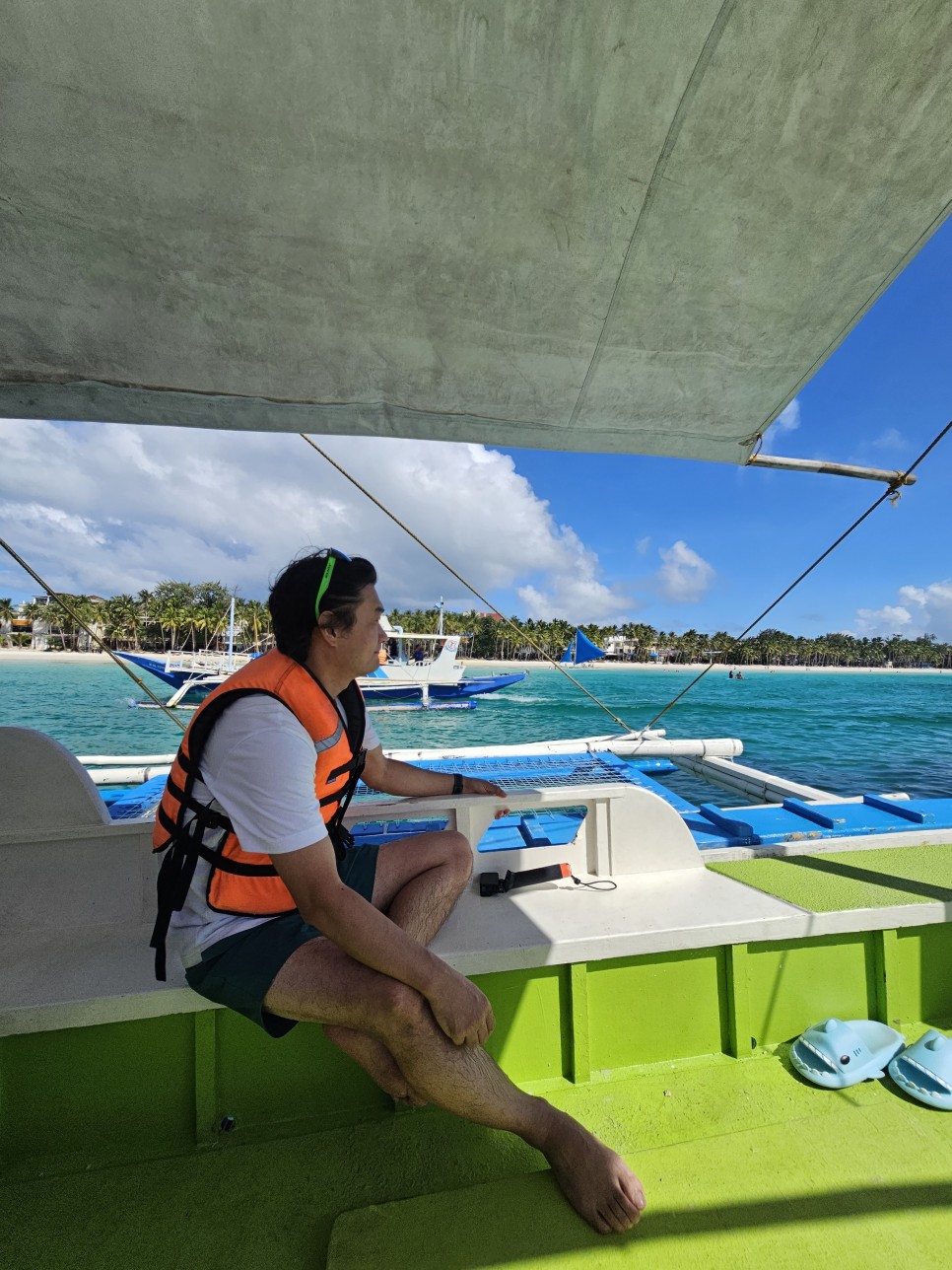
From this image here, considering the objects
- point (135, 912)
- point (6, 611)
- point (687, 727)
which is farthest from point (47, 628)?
point (135, 912)

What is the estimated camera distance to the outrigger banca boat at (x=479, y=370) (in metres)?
1.23

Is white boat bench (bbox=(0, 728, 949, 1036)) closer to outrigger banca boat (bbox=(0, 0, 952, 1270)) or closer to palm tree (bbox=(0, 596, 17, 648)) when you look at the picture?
outrigger banca boat (bbox=(0, 0, 952, 1270))

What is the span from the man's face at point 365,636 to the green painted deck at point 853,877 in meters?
1.64

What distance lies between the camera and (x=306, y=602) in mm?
1450

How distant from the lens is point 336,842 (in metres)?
1.62

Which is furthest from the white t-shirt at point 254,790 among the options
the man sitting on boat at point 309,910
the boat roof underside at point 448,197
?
the boat roof underside at point 448,197

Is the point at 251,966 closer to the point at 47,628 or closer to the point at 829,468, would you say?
the point at 829,468

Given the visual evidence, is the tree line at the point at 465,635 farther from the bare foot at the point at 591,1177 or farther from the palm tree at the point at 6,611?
the bare foot at the point at 591,1177

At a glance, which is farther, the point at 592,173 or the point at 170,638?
the point at 170,638

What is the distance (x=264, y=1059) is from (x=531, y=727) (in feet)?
67.2

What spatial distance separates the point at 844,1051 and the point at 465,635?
50.4 m

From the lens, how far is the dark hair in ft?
4.73

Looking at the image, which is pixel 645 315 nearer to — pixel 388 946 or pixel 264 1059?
pixel 388 946

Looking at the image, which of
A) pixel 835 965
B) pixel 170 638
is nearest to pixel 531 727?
pixel 835 965
